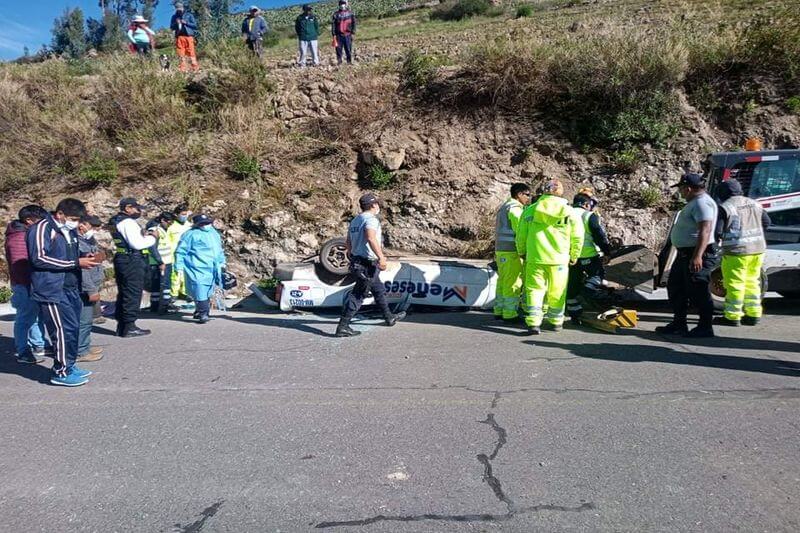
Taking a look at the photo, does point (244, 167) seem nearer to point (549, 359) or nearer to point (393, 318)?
point (393, 318)

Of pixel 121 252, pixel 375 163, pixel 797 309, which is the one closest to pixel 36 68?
pixel 375 163

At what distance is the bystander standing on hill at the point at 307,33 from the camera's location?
15.2 m

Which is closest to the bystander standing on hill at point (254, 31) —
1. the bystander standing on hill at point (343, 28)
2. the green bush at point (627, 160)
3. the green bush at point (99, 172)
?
the bystander standing on hill at point (343, 28)

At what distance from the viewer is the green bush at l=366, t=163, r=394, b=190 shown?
12.3 meters

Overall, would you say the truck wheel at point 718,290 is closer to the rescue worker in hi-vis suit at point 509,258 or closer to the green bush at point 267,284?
the rescue worker in hi-vis suit at point 509,258

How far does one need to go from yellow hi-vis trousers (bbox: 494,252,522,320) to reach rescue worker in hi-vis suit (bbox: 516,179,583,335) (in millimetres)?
616

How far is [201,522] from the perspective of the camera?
306 cm

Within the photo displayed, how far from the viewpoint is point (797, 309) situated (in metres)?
7.95

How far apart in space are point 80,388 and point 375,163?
835cm

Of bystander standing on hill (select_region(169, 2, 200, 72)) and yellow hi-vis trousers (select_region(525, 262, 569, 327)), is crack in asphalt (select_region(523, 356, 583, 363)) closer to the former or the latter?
yellow hi-vis trousers (select_region(525, 262, 569, 327))

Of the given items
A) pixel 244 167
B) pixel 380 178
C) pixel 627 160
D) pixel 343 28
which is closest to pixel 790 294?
pixel 627 160

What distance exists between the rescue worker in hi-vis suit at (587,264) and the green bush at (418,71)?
Answer: 25.1 feet

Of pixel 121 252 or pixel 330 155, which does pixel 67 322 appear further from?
pixel 330 155

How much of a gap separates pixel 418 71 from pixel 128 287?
9260 millimetres
